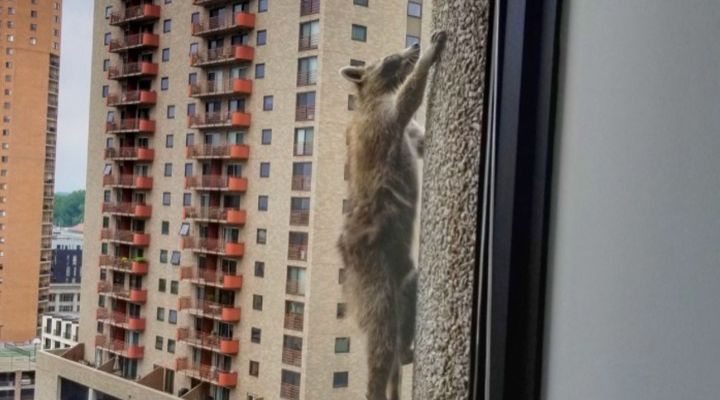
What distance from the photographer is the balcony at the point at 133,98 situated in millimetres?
1968

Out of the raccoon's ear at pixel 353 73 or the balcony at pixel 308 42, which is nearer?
the raccoon's ear at pixel 353 73

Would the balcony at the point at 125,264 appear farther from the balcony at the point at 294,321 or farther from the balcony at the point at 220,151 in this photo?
the balcony at the point at 294,321

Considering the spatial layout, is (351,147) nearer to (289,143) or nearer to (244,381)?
(289,143)

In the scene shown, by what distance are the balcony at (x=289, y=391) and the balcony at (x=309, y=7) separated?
78 cm

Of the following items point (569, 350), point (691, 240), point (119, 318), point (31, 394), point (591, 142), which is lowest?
point (31, 394)

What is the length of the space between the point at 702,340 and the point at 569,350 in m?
0.19

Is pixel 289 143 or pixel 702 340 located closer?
pixel 702 340

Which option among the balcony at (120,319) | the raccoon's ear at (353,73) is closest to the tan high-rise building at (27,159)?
the balcony at (120,319)

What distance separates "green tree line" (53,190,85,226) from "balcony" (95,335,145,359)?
13.3 inches

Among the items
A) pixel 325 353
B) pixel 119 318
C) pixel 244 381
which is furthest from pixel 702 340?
pixel 119 318

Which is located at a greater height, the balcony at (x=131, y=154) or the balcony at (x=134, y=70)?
the balcony at (x=134, y=70)

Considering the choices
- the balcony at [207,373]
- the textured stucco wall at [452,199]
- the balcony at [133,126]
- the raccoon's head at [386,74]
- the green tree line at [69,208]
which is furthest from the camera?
the green tree line at [69,208]

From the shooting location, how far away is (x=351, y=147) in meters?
1.41

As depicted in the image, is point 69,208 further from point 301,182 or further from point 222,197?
point 301,182
